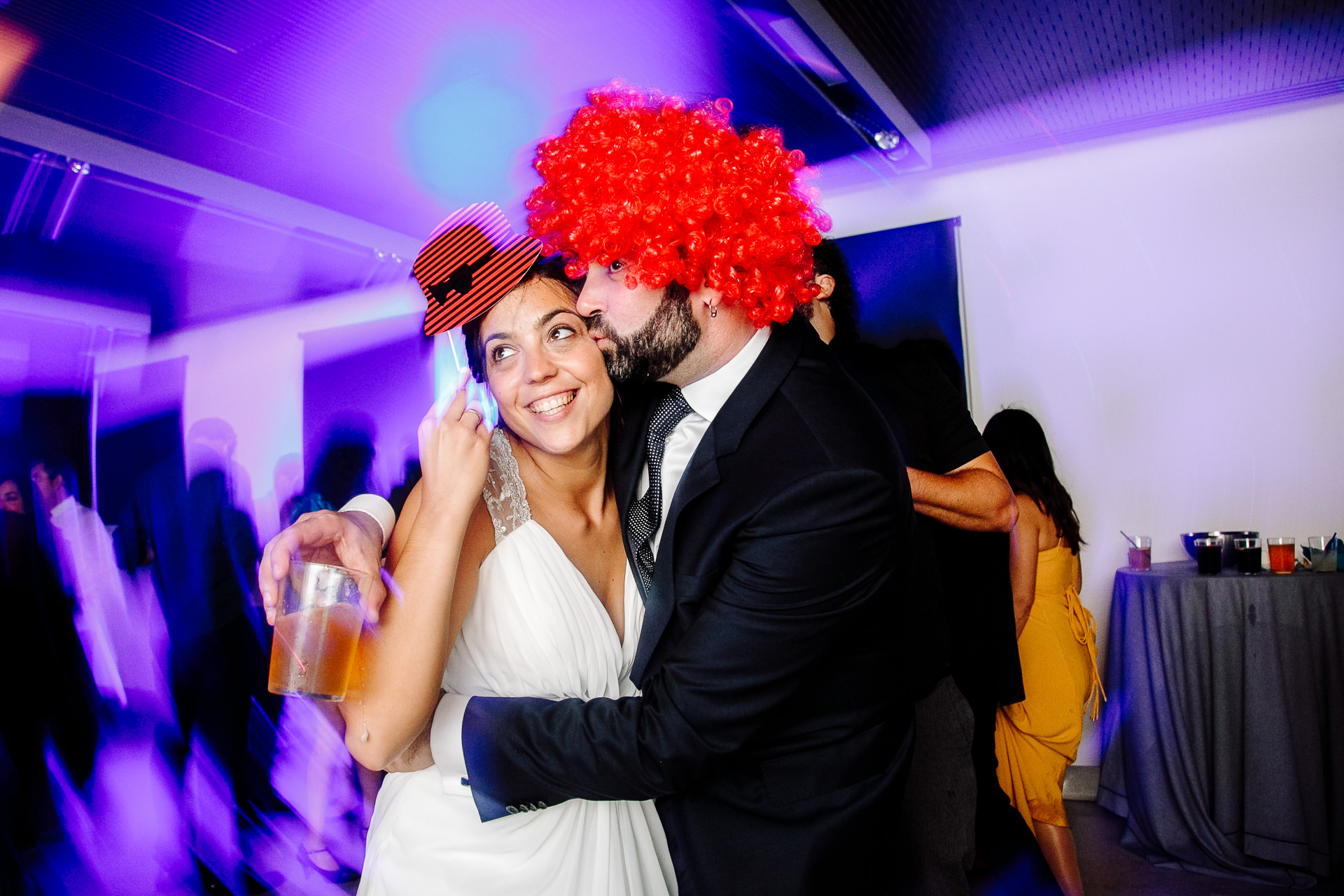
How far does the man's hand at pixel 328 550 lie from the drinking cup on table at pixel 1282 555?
12.5ft

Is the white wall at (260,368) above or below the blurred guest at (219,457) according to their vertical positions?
above

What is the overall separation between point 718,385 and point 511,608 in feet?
1.83

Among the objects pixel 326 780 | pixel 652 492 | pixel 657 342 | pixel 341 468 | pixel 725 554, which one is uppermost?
pixel 657 342

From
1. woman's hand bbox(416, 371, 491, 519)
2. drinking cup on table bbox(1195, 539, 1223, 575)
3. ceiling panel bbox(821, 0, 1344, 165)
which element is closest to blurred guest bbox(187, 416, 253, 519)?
woman's hand bbox(416, 371, 491, 519)

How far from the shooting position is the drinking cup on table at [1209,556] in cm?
357

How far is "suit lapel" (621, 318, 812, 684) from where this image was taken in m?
1.36

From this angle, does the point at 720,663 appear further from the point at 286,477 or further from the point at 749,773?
the point at 286,477

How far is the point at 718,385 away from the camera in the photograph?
5.01 ft

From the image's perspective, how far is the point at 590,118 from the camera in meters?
1.75

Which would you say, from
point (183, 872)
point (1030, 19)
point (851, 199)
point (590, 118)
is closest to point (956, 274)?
point (851, 199)

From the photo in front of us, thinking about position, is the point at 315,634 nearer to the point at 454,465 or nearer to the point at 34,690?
the point at 454,465

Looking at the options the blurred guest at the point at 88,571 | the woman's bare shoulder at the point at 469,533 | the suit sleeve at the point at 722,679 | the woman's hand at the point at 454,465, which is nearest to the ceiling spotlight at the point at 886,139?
the suit sleeve at the point at 722,679

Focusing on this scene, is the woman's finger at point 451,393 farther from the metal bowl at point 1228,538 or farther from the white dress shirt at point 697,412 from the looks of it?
the metal bowl at point 1228,538

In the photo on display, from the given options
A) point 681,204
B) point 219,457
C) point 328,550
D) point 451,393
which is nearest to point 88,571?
point 219,457
